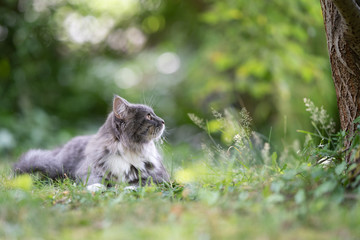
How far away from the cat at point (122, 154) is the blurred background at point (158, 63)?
1249 mm

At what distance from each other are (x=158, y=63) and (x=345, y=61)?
778 centimetres

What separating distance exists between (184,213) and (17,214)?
0.98m

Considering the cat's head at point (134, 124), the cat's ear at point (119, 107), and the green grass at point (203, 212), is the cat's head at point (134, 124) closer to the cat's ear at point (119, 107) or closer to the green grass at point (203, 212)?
the cat's ear at point (119, 107)

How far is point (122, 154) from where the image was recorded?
3.75m

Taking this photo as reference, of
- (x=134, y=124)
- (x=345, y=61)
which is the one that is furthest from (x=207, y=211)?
(x=134, y=124)

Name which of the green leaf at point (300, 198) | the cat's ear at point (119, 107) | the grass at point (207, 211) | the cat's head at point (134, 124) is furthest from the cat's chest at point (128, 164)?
the green leaf at point (300, 198)

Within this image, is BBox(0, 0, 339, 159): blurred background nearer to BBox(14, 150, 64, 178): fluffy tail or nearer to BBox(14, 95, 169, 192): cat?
BBox(14, 95, 169, 192): cat

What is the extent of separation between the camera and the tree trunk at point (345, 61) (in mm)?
2777

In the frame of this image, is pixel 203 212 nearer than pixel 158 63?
Yes

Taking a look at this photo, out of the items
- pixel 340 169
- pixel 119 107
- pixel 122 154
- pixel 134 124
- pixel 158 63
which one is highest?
pixel 158 63

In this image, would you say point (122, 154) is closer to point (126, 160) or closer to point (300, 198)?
point (126, 160)

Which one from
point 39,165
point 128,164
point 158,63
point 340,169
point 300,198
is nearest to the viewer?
point 300,198

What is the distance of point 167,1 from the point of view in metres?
8.05

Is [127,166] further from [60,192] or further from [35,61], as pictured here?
[35,61]
